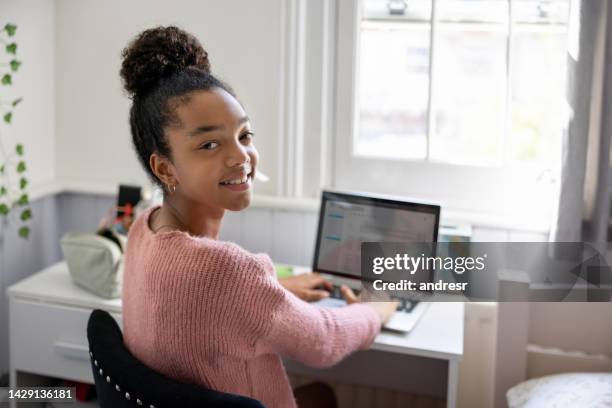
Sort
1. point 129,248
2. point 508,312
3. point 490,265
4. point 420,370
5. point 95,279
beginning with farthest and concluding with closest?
point 420,370
point 490,265
point 95,279
point 508,312
point 129,248

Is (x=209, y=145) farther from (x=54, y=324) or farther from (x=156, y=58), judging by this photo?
(x=54, y=324)

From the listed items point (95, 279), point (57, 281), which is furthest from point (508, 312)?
point (57, 281)

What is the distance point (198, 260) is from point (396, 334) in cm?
66

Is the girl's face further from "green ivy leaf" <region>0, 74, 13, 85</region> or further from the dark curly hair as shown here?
"green ivy leaf" <region>0, 74, 13, 85</region>

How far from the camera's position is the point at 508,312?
192 centimetres

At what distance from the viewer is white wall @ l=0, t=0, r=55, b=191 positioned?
2285 mm

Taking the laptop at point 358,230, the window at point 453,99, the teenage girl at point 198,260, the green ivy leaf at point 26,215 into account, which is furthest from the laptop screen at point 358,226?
the green ivy leaf at point 26,215

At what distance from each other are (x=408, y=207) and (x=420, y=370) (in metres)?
0.61

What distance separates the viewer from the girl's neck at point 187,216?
1.48 meters

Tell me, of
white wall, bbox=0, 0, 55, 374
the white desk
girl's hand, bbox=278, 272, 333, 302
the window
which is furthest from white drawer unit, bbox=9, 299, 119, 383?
the window

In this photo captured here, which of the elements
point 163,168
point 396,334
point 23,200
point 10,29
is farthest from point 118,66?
point 396,334

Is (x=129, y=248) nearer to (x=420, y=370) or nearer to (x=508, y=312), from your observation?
(x=508, y=312)

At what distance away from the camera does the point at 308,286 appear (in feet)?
6.59
